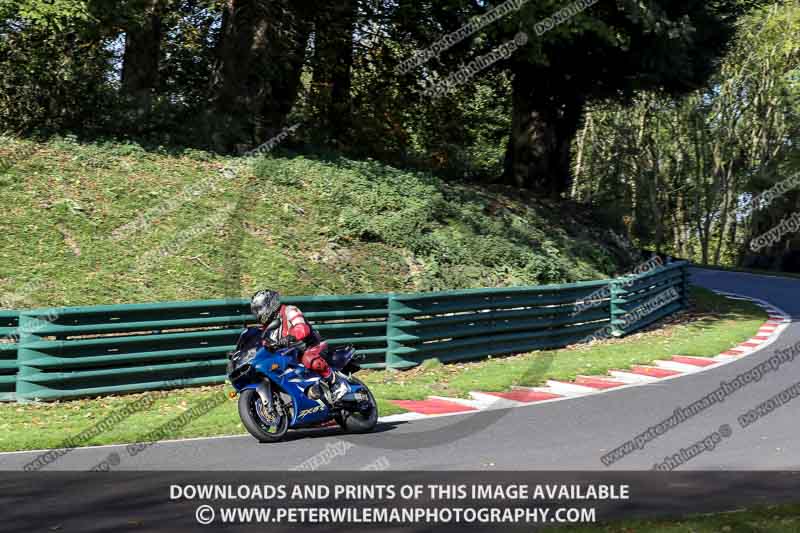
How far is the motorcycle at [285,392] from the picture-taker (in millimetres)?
9922

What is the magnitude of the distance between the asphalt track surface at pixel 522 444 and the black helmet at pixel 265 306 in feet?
4.09

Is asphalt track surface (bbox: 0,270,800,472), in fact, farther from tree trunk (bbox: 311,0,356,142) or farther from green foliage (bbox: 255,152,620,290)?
tree trunk (bbox: 311,0,356,142)

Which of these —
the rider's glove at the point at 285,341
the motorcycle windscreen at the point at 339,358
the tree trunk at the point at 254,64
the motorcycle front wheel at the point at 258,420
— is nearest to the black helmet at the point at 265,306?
the rider's glove at the point at 285,341

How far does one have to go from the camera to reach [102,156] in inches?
769

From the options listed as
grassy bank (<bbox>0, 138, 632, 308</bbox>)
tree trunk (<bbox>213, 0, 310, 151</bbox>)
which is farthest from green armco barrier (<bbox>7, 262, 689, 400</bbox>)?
tree trunk (<bbox>213, 0, 310, 151</bbox>)

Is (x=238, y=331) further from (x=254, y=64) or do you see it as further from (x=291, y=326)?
(x=254, y=64)

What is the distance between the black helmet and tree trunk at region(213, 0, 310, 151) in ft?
42.0

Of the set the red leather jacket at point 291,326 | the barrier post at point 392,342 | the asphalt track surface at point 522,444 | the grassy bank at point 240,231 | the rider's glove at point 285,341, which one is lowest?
the asphalt track surface at point 522,444

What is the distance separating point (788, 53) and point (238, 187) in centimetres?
3747

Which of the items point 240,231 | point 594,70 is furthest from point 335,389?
point 594,70

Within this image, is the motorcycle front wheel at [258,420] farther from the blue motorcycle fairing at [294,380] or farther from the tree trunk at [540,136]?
the tree trunk at [540,136]

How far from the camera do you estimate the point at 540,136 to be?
1074 inches

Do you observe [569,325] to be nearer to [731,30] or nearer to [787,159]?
[731,30]

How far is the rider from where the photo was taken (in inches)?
393
